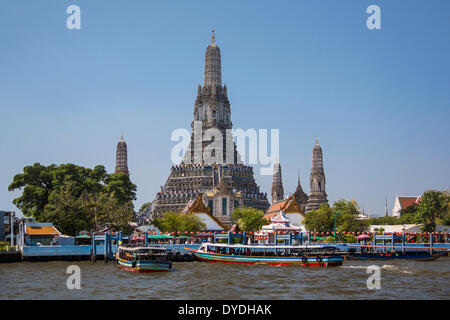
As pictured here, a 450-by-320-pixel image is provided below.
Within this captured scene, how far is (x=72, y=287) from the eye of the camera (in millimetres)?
41656

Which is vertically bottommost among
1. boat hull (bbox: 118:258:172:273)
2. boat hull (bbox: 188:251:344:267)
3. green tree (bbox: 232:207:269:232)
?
boat hull (bbox: 188:251:344:267)

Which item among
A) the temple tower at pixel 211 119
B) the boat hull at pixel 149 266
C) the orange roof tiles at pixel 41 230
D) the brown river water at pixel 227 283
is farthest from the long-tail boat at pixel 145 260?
the temple tower at pixel 211 119

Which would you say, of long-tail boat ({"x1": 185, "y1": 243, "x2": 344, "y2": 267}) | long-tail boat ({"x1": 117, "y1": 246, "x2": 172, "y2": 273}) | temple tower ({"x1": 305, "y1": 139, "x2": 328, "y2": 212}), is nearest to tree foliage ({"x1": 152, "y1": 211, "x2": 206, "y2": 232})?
long-tail boat ({"x1": 185, "y1": 243, "x2": 344, "y2": 267})

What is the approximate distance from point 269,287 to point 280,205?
74644 millimetres

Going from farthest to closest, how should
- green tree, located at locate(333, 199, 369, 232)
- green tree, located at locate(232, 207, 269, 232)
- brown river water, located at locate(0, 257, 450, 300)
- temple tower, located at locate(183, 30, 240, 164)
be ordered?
temple tower, located at locate(183, 30, 240, 164) → green tree, located at locate(232, 207, 269, 232) → green tree, located at locate(333, 199, 369, 232) → brown river water, located at locate(0, 257, 450, 300)

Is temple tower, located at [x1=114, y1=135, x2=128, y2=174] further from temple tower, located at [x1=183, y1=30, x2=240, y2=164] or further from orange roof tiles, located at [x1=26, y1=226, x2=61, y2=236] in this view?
orange roof tiles, located at [x1=26, y1=226, x2=61, y2=236]

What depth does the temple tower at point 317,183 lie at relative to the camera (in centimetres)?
13750

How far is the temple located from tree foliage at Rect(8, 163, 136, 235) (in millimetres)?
32504

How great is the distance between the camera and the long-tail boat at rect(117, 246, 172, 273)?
168 ft

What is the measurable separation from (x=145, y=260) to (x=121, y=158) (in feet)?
318

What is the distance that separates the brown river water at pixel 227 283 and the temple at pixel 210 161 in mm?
78312
